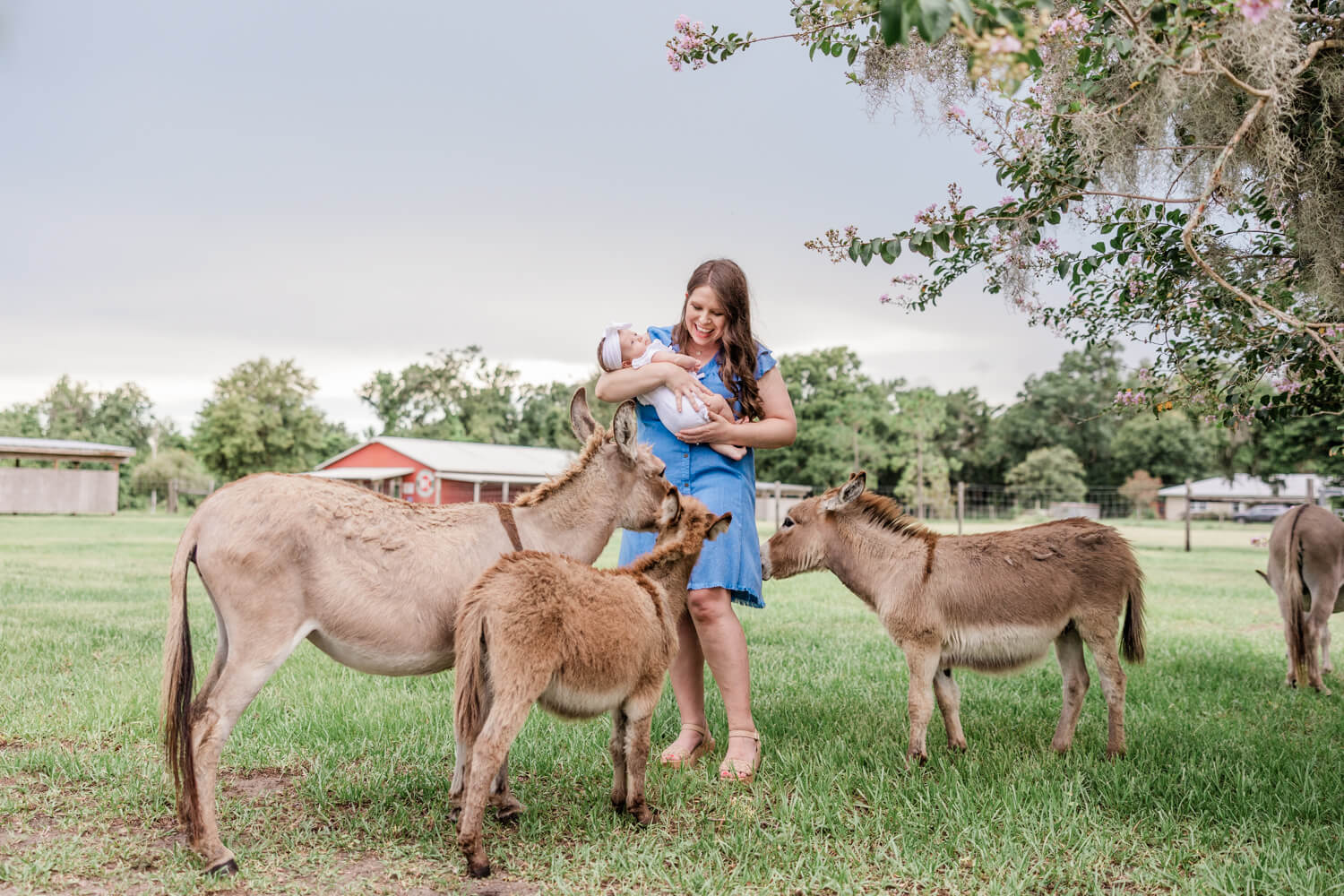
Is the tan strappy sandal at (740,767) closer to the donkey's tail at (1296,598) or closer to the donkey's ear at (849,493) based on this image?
the donkey's ear at (849,493)

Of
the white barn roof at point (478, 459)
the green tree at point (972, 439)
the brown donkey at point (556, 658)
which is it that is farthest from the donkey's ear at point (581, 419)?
the green tree at point (972, 439)

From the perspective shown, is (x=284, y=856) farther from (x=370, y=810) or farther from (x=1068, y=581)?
(x=1068, y=581)

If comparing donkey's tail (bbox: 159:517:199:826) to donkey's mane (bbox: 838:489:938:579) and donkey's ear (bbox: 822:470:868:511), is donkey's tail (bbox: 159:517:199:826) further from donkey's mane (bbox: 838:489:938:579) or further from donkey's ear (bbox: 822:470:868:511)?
donkey's mane (bbox: 838:489:938:579)

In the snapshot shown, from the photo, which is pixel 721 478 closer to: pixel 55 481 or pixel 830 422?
pixel 55 481

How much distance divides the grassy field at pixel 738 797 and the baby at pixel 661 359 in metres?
1.75

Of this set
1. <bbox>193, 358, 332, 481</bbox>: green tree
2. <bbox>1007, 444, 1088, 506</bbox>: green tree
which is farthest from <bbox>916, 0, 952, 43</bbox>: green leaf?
<bbox>1007, 444, 1088, 506</bbox>: green tree

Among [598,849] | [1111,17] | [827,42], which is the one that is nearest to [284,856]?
[598,849]

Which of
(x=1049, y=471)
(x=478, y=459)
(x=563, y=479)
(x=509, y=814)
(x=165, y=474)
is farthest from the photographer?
(x=1049, y=471)

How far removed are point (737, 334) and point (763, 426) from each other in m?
0.54

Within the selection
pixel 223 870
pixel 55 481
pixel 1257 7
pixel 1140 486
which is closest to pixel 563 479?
pixel 223 870

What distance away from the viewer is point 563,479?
427 cm

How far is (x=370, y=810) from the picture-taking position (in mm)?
4059

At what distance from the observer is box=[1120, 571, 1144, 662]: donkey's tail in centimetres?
529

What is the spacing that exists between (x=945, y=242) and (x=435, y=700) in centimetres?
438
